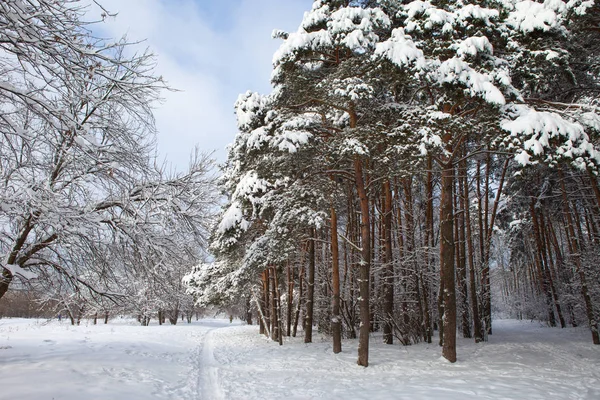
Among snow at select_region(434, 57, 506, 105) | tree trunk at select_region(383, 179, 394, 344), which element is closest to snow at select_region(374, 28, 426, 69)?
snow at select_region(434, 57, 506, 105)

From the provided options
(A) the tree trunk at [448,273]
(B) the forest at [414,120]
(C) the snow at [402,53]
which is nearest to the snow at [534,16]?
(B) the forest at [414,120]

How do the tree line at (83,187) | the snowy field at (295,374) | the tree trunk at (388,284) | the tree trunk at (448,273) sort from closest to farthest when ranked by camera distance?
1. the tree line at (83,187)
2. the snowy field at (295,374)
3. the tree trunk at (448,273)
4. the tree trunk at (388,284)

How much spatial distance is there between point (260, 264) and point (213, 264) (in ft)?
30.0

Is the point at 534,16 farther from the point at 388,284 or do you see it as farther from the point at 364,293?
the point at 388,284

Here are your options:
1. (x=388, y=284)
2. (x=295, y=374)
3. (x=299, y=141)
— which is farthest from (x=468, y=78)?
(x=295, y=374)

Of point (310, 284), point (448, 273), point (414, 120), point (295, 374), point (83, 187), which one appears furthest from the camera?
point (310, 284)

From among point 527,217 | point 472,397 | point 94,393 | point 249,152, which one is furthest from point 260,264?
point 527,217

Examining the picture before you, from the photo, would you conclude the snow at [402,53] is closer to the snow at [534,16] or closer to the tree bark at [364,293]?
the snow at [534,16]

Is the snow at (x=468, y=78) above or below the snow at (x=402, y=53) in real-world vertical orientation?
below

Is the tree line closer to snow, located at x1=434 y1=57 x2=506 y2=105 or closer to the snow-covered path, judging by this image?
the snow-covered path

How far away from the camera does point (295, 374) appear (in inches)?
342

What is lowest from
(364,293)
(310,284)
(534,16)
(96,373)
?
(96,373)

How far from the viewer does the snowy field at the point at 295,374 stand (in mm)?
6352

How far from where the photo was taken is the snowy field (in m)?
6.35
